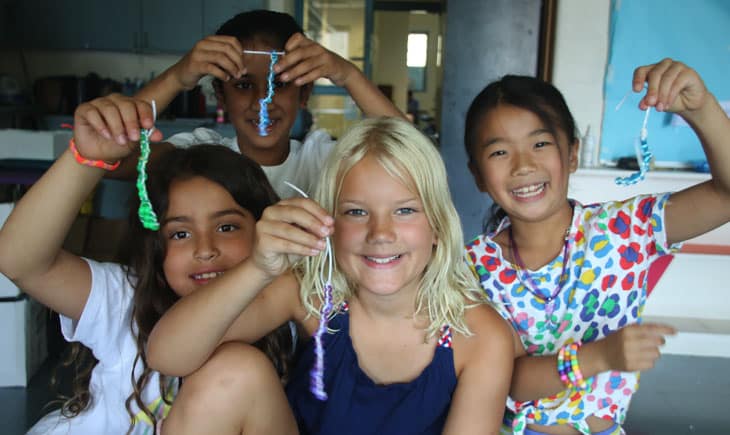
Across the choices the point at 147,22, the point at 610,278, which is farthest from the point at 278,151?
the point at 147,22

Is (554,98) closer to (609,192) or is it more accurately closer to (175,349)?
(175,349)

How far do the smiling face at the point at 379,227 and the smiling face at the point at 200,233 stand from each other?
0.30 meters

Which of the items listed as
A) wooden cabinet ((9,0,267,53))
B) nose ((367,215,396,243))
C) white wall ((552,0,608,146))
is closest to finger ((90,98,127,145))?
nose ((367,215,396,243))

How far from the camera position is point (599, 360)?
130cm

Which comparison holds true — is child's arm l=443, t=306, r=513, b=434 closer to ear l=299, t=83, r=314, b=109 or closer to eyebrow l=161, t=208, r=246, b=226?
eyebrow l=161, t=208, r=246, b=226

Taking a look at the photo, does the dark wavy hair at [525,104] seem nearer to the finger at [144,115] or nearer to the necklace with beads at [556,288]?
the necklace with beads at [556,288]

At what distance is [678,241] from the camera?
1.50 metres

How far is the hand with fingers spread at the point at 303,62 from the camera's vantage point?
1.56 m

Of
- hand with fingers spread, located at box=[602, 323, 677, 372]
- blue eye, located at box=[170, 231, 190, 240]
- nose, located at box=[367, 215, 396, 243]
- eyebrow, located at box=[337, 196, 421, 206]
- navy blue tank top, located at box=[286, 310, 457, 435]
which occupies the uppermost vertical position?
eyebrow, located at box=[337, 196, 421, 206]

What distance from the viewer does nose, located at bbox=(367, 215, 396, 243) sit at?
1.30 m

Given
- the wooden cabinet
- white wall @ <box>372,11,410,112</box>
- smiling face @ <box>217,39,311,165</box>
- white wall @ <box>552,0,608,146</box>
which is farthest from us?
white wall @ <box>372,11,410,112</box>

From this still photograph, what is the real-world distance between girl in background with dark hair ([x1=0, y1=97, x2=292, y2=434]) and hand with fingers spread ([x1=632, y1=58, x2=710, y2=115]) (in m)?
0.91

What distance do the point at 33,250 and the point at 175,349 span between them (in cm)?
33

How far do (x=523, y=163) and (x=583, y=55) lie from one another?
2.34m
